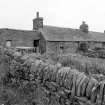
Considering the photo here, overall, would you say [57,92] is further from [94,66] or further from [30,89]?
[94,66]

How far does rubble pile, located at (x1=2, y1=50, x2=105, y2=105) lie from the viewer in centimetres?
234

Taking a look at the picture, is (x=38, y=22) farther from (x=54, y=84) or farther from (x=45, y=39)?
(x=54, y=84)

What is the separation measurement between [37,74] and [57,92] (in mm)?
1151

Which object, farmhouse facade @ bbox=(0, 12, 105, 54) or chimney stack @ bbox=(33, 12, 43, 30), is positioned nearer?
farmhouse facade @ bbox=(0, 12, 105, 54)

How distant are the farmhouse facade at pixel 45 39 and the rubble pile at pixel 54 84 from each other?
1562cm

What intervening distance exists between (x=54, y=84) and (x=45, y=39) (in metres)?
19.8

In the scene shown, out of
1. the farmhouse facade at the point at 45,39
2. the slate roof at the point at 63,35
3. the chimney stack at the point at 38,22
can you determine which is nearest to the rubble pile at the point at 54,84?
the farmhouse facade at the point at 45,39

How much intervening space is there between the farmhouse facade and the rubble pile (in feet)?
51.2

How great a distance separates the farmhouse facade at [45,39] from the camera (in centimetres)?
2139

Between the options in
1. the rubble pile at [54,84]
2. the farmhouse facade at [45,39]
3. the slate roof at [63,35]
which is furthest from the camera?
the slate roof at [63,35]

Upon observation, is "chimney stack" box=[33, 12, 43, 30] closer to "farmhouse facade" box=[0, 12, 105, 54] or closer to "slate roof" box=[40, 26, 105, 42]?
"farmhouse facade" box=[0, 12, 105, 54]

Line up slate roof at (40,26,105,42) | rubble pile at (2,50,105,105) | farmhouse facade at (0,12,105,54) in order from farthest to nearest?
slate roof at (40,26,105,42)
farmhouse facade at (0,12,105,54)
rubble pile at (2,50,105,105)

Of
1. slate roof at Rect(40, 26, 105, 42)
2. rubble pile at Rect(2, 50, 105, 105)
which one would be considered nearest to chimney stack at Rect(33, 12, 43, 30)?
slate roof at Rect(40, 26, 105, 42)

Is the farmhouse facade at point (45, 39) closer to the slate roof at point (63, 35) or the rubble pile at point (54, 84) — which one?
the slate roof at point (63, 35)
